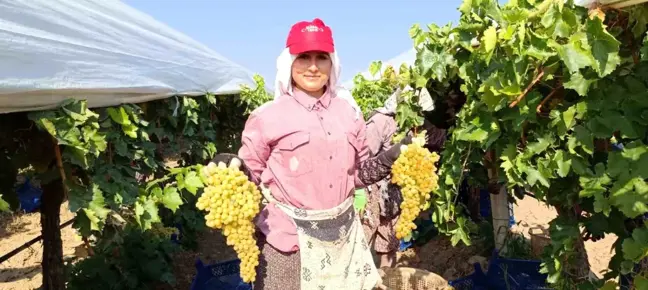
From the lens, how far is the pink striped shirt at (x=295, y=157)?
6.68 feet

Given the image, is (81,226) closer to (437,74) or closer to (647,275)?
(437,74)

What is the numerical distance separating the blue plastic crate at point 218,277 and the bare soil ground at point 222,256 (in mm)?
581

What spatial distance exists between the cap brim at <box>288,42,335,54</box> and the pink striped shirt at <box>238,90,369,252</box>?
0.19 meters

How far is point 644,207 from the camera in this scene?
153 cm

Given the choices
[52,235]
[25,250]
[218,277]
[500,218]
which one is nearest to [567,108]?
[500,218]

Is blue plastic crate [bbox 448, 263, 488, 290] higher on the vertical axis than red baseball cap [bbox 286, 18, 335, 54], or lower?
lower

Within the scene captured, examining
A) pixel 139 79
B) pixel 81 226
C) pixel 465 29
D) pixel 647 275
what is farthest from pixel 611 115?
pixel 139 79

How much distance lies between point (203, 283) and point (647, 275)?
3.21 meters

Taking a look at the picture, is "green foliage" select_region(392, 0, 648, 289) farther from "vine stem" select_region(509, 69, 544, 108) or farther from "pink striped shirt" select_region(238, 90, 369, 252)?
"pink striped shirt" select_region(238, 90, 369, 252)

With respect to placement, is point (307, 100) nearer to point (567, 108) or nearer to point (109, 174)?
point (567, 108)

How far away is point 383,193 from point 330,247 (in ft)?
5.54

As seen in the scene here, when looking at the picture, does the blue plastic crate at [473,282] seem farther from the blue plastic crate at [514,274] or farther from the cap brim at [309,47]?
the cap brim at [309,47]

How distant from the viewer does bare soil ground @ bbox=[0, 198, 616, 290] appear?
4.72 m

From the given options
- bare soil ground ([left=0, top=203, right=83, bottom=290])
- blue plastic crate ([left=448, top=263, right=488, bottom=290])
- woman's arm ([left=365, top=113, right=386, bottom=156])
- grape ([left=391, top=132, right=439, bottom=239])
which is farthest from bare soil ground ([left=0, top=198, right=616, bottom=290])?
grape ([left=391, top=132, right=439, bottom=239])
